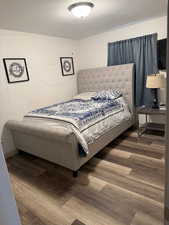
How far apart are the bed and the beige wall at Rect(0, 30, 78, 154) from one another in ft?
1.48

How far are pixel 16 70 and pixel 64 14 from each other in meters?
1.39

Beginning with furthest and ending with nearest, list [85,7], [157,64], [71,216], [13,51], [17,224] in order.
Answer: [157,64] → [13,51] → [85,7] → [71,216] → [17,224]

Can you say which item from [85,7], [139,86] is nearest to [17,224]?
[85,7]

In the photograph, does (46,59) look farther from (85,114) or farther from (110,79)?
(85,114)

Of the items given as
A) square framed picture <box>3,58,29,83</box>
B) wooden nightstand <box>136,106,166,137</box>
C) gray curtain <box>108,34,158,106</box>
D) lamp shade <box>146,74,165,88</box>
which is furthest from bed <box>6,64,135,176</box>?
square framed picture <box>3,58,29,83</box>

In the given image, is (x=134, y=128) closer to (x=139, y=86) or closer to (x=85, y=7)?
(x=139, y=86)

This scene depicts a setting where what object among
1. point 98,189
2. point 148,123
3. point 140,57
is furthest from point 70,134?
point 140,57

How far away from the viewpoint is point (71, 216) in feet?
5.42

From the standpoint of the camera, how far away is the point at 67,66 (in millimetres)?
4254

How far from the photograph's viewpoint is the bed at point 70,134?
2174 millimetres

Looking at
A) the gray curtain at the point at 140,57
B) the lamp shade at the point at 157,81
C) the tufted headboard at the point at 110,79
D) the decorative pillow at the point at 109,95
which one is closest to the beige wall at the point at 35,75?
the tufted headboard at the point at 110,79

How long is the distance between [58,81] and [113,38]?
1.71 meters

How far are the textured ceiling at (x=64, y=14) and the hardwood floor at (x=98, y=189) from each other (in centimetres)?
238

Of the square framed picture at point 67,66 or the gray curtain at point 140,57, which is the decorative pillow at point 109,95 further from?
the square framed picture at point 67,66
